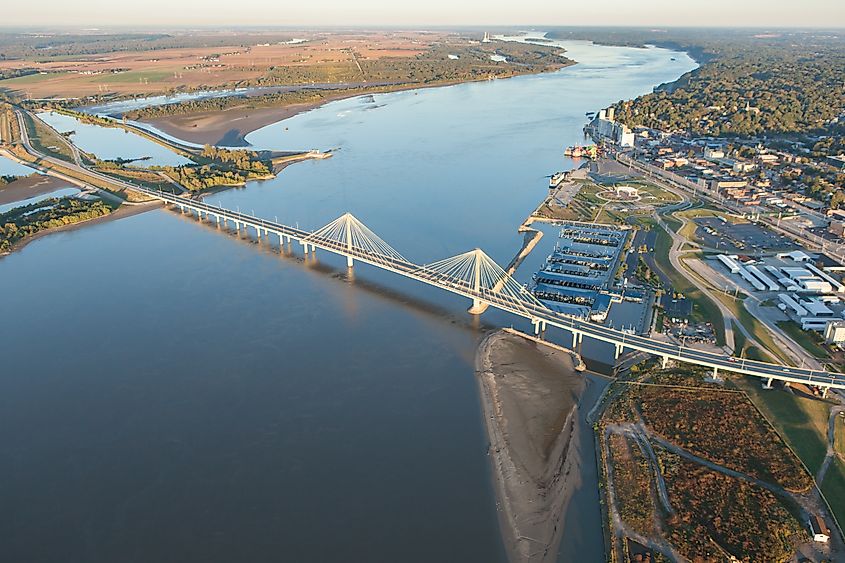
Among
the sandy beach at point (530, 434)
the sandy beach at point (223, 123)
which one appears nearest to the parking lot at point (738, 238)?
the sandy beach at point (530, 434)

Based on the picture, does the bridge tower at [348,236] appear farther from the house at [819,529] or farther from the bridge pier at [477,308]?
the house at [819,529]

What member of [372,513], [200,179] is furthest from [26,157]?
[372,513]

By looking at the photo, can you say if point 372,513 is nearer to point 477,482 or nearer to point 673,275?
point 477,482

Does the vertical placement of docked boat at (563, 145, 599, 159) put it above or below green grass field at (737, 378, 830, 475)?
above

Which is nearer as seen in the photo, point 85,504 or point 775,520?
point 775,520

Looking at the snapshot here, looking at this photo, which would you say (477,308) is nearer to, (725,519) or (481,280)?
(481,280)

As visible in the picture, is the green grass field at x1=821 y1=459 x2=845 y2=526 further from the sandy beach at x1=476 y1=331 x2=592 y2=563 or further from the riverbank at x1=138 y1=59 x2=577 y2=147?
the riverbank at x1=138 y1=59 x2=577 y2=147

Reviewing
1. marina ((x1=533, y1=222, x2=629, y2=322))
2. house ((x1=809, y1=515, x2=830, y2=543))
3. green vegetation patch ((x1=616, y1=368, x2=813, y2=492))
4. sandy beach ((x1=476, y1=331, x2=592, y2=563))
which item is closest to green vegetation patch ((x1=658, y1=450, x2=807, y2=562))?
house ((x1=809, y1=515, x2=830, y2=543))
